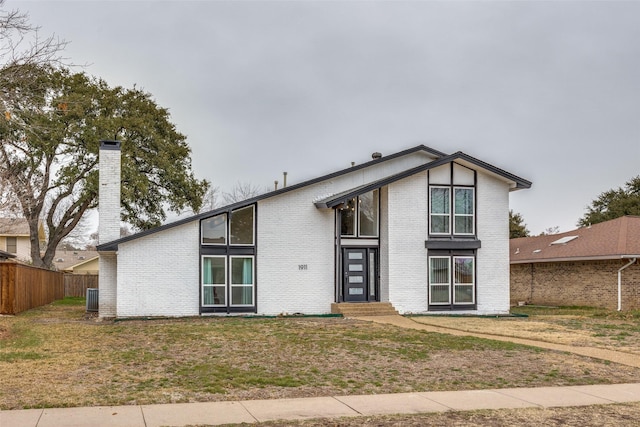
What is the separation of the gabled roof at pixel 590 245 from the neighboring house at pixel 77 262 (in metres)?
41.7

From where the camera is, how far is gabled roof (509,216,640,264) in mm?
25625

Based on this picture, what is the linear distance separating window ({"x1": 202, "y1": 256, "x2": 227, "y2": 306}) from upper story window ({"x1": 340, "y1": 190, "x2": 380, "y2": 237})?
176 inches

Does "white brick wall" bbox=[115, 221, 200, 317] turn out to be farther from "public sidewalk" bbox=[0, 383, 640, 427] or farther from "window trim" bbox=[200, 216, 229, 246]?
"public sidewalk" bbox=[0, 383, 640, 427]

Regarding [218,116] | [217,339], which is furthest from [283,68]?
[217,339]

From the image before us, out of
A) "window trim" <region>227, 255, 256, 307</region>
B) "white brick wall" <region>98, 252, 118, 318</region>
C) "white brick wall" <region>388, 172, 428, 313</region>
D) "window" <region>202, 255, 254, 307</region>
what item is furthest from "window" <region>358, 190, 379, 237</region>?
"white brick wall" <region>98, 252, 118, 318</region>

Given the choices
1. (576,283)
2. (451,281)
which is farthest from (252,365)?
(576,283)

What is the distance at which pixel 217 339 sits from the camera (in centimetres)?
1412

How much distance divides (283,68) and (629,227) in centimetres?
1665

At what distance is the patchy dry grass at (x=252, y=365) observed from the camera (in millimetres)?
8734

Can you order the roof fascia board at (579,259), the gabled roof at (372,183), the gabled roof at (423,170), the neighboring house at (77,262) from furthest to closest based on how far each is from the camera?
the neighboring house at (77,262), the roof fascia board at (579,259), the gabled roof at (423,170), the gabled roof at (372,183)

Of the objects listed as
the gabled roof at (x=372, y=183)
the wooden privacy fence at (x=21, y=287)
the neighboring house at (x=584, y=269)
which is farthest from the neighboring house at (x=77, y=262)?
the neighboring house at (x=584, y=269)

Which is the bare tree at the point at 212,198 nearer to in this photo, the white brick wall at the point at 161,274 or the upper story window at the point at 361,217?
the upper story window at the point at 361,217

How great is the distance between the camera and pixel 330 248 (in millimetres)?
22250

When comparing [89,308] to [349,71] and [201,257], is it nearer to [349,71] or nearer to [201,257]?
[201,257]
